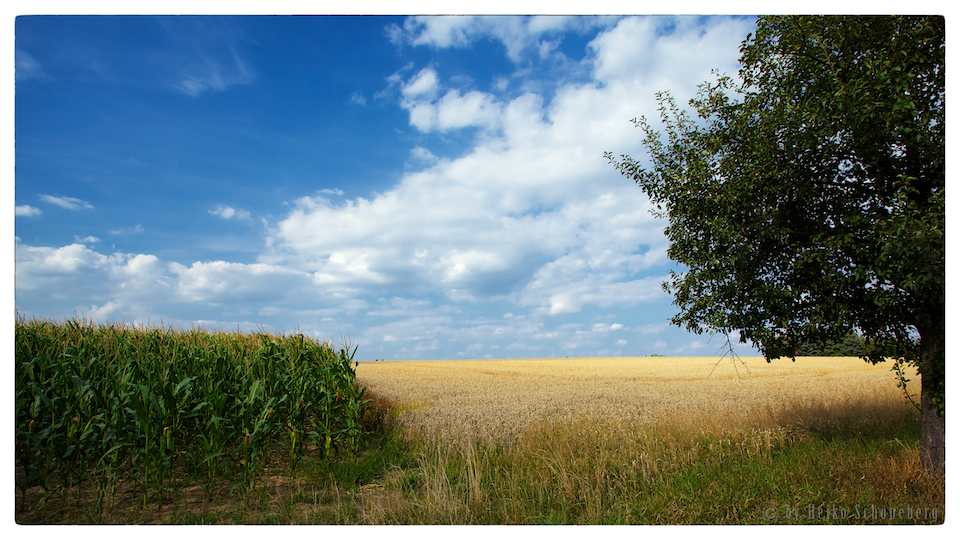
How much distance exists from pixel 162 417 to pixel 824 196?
36.2 feet

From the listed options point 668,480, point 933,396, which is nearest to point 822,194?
point 933,396

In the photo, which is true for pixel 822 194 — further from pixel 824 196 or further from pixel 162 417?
pixel 162 417

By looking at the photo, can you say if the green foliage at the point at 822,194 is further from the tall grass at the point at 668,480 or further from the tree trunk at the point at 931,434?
the tall grass at the point at 668,480

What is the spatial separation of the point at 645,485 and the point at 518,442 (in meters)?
2.61

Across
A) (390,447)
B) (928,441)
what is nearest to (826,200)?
(928,441)

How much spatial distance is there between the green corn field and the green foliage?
727 centimetres

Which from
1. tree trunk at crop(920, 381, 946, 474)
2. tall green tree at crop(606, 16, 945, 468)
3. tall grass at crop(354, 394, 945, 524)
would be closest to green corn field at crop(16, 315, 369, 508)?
tall grass at crop(354, 394, 945, 524)

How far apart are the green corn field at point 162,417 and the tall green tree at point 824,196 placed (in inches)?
285

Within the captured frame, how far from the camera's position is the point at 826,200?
7.30 meters

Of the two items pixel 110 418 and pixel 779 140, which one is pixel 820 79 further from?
pixel 110 418

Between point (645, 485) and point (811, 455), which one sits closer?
point (645, 485)

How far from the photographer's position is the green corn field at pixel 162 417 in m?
6.41

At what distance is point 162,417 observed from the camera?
6.91 metres

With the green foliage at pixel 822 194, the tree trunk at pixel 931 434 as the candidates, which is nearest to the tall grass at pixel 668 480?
the tree trunk at pixel 931 434
